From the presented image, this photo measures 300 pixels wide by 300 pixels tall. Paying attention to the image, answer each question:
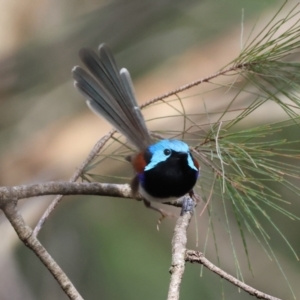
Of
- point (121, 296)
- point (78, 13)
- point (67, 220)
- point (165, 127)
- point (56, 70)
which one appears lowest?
point (121, 296)

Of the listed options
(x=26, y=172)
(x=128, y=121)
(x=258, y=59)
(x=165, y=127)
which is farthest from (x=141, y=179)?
(x=26, y=172)

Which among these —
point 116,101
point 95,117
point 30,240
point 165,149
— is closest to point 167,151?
point 165,149

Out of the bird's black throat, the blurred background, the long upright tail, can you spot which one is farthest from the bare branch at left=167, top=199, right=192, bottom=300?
the blurred background

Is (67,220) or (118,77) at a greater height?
(118,77)

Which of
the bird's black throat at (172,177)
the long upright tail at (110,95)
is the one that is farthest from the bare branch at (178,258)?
the long upright tail at (110,95)

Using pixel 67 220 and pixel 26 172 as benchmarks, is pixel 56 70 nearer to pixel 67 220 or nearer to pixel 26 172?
pixel 26 172

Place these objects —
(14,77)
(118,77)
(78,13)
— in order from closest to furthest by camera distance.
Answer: (118,77) < (14,77) < (78,13)

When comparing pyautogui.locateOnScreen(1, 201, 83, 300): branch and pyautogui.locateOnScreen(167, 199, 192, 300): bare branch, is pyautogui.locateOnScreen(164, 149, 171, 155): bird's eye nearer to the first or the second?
pyautogui.locateOnScreen(167, 199, 192, 300): bare branch
